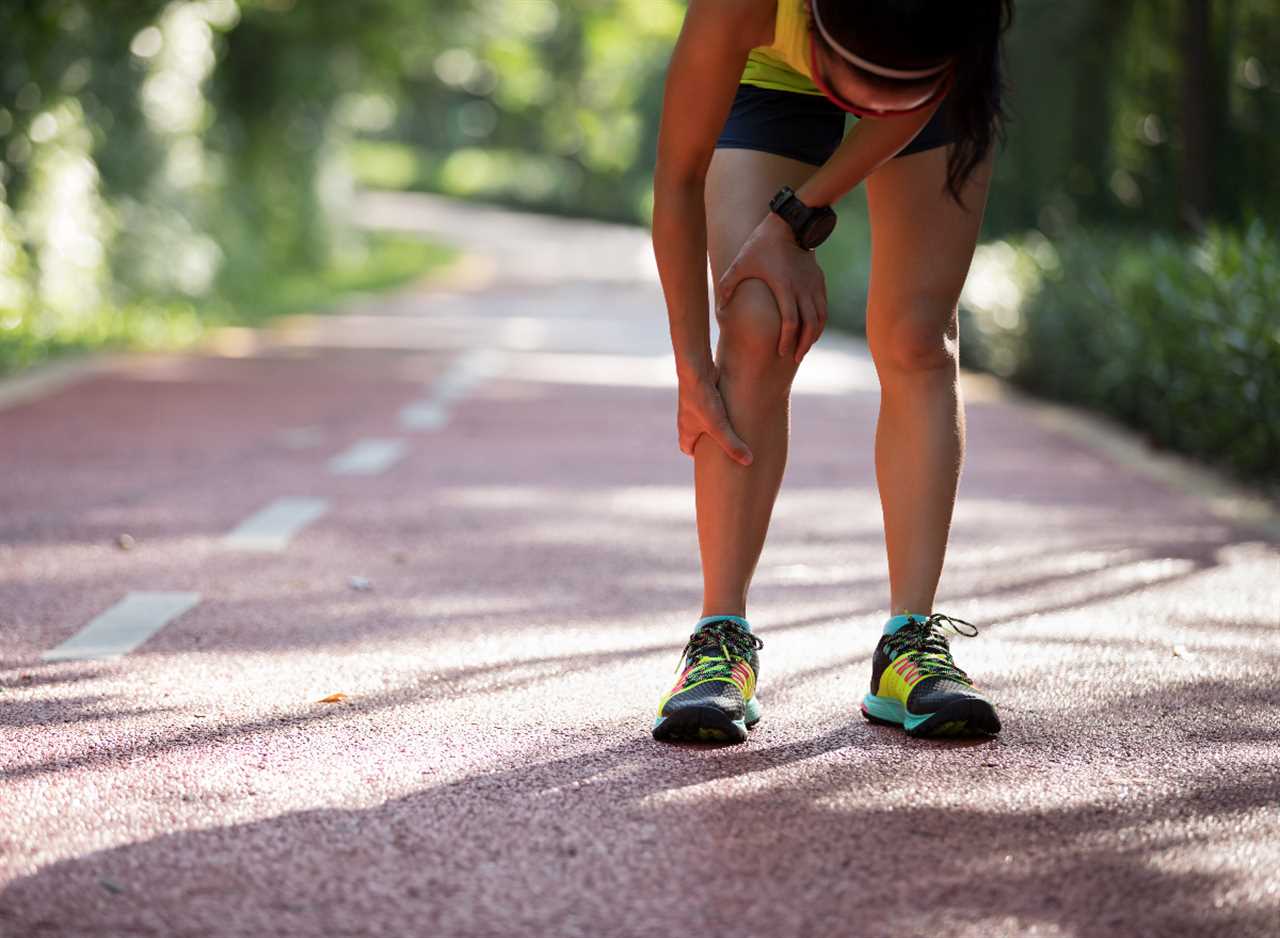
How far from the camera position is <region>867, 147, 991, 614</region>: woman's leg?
137 inches

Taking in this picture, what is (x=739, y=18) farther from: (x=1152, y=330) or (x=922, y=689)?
(x=1152, y=330)

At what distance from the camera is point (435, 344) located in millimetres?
18156

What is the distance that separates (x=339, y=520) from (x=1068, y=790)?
4.12 metres

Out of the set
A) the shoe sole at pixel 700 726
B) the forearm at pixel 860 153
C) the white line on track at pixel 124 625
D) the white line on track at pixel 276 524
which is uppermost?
the forearm at pixel 860 153

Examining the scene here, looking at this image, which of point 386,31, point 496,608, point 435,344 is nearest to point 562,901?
point 496,608

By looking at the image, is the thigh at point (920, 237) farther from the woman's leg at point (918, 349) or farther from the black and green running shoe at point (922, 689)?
the black and green running shoe at point (922, 689)

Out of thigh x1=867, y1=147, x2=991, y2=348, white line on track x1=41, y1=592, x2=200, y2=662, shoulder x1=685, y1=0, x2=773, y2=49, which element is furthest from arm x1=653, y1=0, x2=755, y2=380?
white line on track x1=41, y1=592, x2=200, y2=662

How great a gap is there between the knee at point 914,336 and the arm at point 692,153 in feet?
1.14

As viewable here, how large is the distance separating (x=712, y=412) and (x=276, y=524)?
139 inches

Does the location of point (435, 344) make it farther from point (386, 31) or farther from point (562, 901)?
point (562, 901)

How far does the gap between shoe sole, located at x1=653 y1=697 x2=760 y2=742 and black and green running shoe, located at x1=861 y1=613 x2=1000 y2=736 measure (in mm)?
323

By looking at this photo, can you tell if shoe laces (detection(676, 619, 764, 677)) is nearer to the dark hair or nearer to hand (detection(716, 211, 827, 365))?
hand (detection(716, 211, 827, 365))

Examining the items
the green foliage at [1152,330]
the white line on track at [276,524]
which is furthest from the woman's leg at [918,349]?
the green foliage at [1152,330]

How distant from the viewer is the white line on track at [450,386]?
35.7ft
